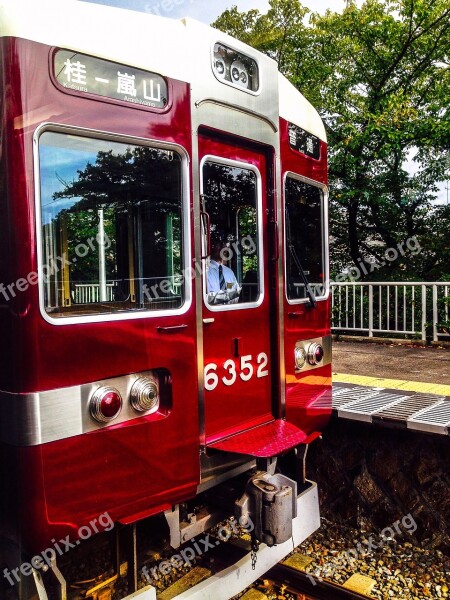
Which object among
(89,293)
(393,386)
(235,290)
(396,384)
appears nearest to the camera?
(89,293)

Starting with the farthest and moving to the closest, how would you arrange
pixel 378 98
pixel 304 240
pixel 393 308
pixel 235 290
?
1. pixel 378 98
2. pixel 393 308
3. pixel 304 240
4. pixel 235 290

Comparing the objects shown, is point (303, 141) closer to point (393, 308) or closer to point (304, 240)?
point (304, 240)

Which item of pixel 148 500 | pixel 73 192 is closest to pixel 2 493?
pixel 148 500

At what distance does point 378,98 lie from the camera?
44.2 feet

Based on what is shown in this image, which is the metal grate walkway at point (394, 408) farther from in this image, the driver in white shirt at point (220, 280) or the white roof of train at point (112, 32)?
the white roof of train at point (112, 32)

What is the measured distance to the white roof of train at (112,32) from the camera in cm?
223

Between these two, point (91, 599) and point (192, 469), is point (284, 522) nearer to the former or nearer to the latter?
point (192, 469)

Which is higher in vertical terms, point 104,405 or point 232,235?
point 232,235

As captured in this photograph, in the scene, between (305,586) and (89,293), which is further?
(305,586)

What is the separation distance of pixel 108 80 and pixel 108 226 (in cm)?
68

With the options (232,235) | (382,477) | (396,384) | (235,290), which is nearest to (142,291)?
(235,290)

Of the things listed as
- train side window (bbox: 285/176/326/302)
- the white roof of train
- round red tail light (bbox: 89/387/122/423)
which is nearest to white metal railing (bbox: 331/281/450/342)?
train side window (bbox: 285/176/326/302)

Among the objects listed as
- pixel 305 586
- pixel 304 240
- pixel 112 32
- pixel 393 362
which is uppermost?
pixel 112 32

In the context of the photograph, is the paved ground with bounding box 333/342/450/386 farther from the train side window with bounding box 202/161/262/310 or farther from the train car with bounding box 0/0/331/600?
the train side window with bounding box 202/161/262/310
